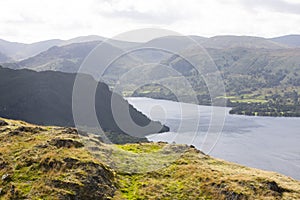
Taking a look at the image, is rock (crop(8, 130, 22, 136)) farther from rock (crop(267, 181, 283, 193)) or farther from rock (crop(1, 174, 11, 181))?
rock (crop(267, 181, 283, 193))

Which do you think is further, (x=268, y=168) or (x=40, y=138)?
(x=268, y=168)

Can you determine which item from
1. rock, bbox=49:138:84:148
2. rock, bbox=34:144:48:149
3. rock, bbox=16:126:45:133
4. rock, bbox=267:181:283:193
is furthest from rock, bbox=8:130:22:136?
rock, bbox=267:181:283:193

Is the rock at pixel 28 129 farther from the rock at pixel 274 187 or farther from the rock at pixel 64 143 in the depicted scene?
the rock at pixel 274 187

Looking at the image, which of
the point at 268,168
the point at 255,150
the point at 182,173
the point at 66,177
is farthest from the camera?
the point at 255,150

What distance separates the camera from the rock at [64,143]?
46.5 meters

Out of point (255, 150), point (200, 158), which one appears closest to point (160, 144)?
point (200, 158)

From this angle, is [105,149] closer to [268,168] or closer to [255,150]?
[268,168]

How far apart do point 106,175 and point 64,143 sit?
886cm

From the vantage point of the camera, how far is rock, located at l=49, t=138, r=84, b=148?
46.5 meters

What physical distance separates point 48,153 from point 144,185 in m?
12.6

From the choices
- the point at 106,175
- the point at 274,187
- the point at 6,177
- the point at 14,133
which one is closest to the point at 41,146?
the point at 6,177

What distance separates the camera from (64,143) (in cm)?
4700

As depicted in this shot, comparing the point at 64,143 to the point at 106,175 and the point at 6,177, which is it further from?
the point at 6,177

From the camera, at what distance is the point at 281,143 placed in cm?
17838
